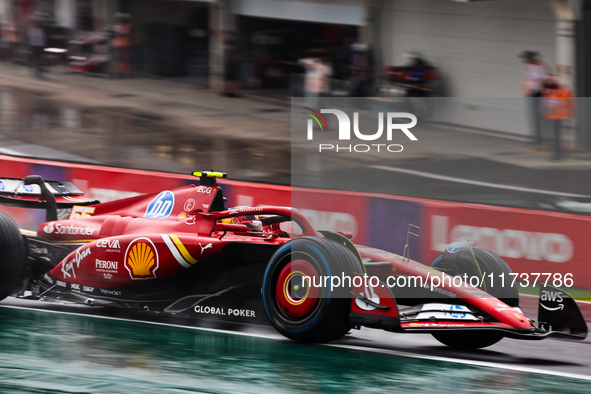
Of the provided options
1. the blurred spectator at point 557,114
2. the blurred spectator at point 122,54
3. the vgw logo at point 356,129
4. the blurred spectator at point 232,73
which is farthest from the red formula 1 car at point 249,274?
the blurred spectator at point 122,54

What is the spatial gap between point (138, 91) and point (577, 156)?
47.8ft

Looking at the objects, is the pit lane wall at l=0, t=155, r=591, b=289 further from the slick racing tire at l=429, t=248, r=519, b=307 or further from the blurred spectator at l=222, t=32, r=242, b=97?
the blurred spectator at l=222, t=32, r=242, b=97

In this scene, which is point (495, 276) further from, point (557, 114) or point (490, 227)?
point (557, 114)

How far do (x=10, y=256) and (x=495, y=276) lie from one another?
13.0ft

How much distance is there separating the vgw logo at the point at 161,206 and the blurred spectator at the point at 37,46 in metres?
17.3

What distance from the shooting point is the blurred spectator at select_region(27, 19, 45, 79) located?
2349 centimetres

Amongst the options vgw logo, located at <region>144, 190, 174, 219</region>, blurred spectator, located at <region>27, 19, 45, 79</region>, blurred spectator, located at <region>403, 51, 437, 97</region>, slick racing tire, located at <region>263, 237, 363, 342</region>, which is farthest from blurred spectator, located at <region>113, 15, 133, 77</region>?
slick racing tire, located at <region>263, 237, 363, 342</region>

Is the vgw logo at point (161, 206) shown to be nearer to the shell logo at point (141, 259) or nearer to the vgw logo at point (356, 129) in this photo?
the shell logo at point (141, 259)

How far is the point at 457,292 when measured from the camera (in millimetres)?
5988

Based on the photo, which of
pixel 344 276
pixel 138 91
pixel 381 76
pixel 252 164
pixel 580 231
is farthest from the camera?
pixel 138 91

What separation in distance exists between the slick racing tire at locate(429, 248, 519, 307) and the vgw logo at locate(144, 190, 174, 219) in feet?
7.60

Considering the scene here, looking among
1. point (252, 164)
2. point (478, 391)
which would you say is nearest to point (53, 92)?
point (252, 164)

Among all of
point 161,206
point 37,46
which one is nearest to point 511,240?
point 161,206

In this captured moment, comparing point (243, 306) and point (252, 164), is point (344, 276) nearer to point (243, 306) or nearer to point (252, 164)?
point (243, 306)
